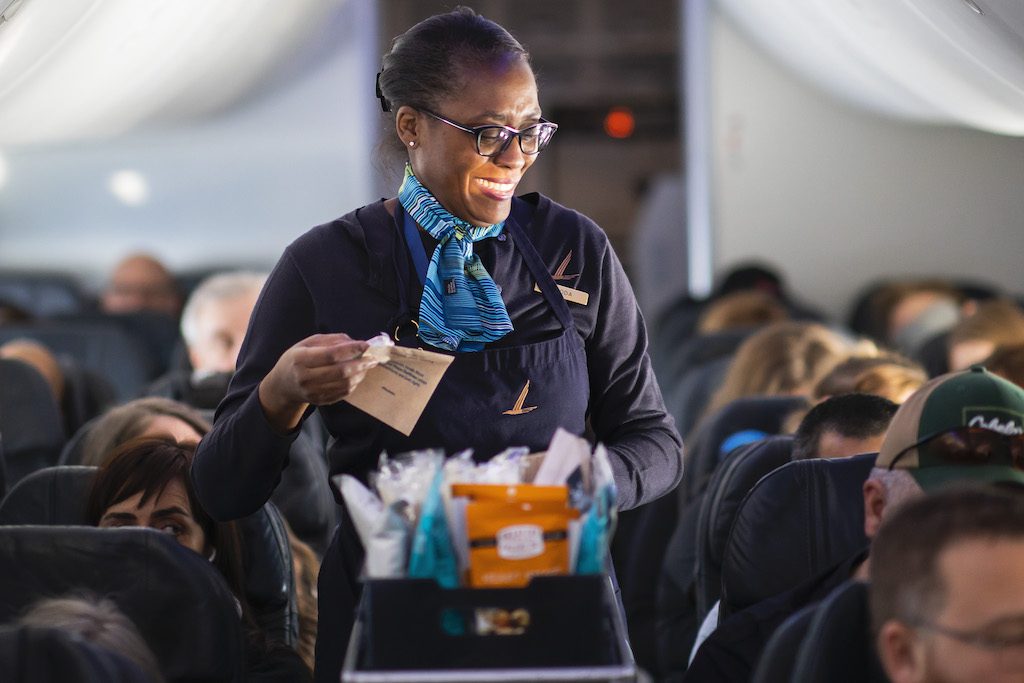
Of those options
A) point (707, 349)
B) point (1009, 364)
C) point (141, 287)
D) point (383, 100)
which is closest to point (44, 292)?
Result: point (141, 287)

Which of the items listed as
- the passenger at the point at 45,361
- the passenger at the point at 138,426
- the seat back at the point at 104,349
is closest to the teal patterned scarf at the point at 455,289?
the passenger at the point at 138,426

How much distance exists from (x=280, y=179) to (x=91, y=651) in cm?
710

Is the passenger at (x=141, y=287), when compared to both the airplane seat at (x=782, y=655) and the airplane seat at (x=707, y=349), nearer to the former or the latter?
the airplane seat at (x=707, y=349)

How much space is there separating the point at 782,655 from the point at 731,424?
5.99ft

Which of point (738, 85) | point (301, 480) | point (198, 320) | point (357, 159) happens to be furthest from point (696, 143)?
point (301, 480)

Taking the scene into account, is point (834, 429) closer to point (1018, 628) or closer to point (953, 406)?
point (953, 406)

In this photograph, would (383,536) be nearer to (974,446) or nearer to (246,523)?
(974,446)

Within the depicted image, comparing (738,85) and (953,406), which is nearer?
(953,406)

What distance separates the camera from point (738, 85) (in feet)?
24.6

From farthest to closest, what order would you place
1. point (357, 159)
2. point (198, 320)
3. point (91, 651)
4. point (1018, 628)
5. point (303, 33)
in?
point (357, 159)
point (303, 33)
point (198, 320)
point (91, 651)
point (1018, 628)

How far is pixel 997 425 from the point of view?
73.2 inches

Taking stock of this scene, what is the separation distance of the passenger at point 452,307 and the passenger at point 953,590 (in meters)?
0.40

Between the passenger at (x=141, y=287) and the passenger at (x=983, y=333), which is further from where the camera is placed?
the passenger at (x=141, y=287)

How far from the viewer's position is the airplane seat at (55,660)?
1.56 metres
